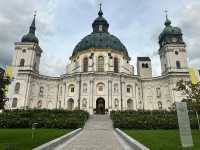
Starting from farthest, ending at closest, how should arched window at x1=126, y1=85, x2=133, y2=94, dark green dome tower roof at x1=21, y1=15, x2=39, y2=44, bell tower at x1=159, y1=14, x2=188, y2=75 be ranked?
dark green dome tower roof at x1=21, y1=15, x2=39, y2=44 < bell tower at x1=159, y1=14, x2=188, y2=75 < arched window at x1=126, y1=85, x2=133, y2=94

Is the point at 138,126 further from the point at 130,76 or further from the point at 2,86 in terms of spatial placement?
the point at 130,76

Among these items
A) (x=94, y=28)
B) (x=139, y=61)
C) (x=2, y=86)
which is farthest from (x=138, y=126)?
(x=94, y=28)

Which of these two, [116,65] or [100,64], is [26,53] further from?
[116,65]

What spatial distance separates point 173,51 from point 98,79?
75.4 ft

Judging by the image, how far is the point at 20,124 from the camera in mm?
26516

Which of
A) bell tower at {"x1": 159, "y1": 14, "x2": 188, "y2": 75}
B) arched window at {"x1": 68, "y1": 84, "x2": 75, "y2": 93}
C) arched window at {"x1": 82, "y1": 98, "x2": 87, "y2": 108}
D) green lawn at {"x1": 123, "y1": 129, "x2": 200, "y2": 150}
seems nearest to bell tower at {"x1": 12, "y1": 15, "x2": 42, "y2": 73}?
arched window at {"x1": 68, "y1": 84, "x2": 75, "y2": 93}

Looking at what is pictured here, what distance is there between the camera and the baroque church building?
54.3 meters

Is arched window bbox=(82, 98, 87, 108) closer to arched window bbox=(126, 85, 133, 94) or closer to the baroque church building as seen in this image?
the baroque church building

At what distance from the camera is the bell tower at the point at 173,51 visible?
59156 millimetres

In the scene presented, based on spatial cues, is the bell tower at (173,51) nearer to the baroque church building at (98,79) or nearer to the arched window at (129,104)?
the baroque church building at (98,79)

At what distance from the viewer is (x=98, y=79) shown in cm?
5541

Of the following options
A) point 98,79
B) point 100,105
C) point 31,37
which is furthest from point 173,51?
point 31,37

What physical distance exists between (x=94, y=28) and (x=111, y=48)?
709 inches

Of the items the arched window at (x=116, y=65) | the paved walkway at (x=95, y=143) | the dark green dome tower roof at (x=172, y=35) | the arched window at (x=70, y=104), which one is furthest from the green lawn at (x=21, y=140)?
the dark green dome tower roof at (x=172, y=35)
